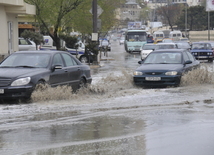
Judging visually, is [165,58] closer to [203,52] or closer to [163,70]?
[163,70]

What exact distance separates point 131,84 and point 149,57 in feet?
5.28

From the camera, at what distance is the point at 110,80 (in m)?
17.5

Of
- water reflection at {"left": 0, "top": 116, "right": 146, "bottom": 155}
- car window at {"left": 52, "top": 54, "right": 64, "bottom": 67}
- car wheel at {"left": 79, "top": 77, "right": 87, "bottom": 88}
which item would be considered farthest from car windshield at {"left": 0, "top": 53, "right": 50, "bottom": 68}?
water reflection at {"left": 0, "top": 116, "right": 146, "bottom": 155}

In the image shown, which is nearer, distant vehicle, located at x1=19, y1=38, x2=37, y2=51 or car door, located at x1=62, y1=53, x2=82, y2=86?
car door, located at x1=62, y1=53, x2=82, y2=86

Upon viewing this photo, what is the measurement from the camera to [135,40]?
55.7m

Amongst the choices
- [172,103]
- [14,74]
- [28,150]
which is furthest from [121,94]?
[28,150]

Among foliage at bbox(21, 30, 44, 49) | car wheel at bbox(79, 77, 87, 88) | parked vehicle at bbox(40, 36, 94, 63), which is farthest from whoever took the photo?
foliage at bbox(21, 30, 44, 49)

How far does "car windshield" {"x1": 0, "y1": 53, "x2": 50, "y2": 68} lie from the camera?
Result: 1282 centimetres

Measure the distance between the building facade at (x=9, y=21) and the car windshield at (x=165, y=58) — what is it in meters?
11.3

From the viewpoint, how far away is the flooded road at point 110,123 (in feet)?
22.6

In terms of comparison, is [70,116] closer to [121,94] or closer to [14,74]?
[14,74]

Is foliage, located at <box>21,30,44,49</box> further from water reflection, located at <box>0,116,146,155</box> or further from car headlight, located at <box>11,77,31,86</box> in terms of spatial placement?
water reflection, located at <box>0,116,146,155</box>

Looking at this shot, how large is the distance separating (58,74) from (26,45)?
2104 cm

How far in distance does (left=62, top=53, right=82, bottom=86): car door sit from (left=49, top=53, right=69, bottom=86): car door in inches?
7.6
